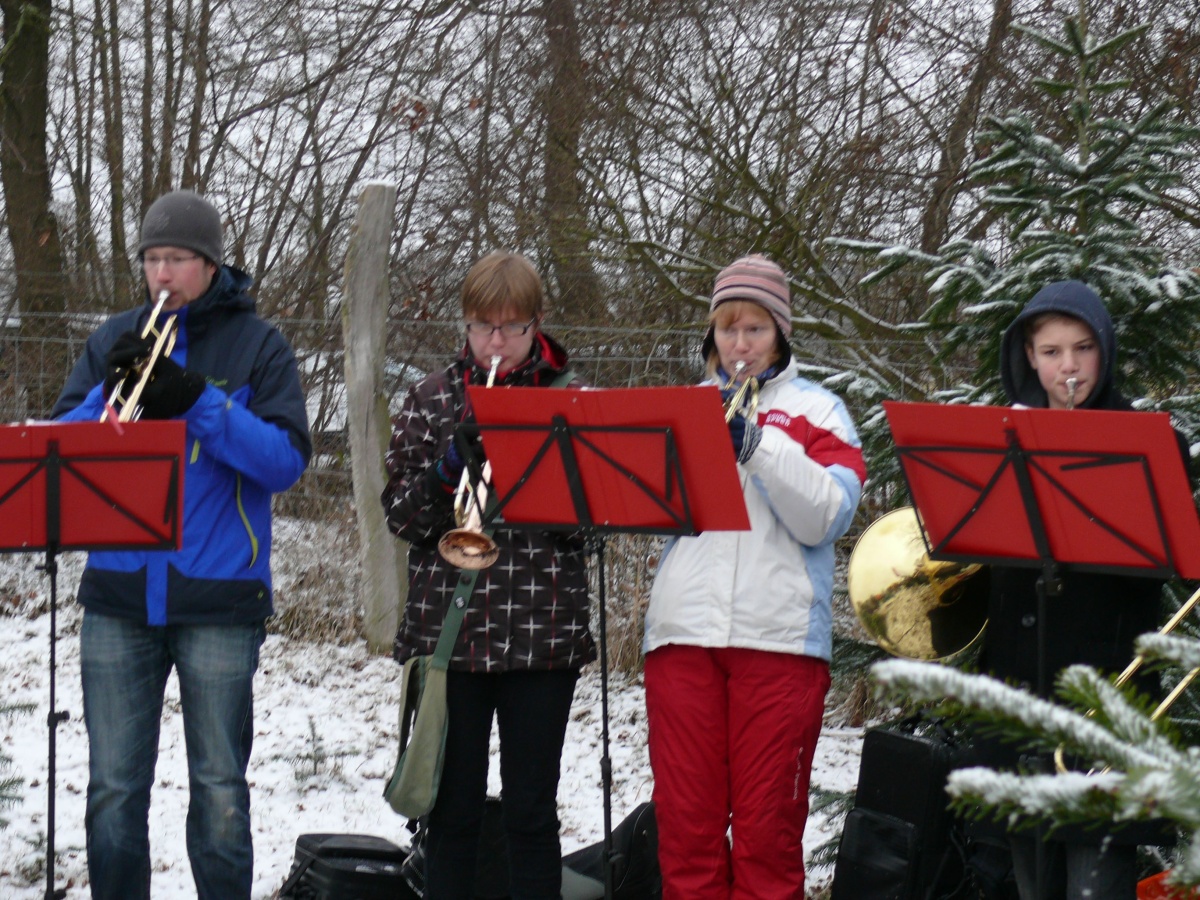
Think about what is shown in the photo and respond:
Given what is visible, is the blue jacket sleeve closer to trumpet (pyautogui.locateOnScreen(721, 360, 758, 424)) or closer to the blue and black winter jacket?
the blue and black winter jacket

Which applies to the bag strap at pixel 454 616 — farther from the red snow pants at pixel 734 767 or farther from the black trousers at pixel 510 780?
the red snow pants at pixel 734 767

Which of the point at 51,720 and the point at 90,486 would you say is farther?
the point at 51,720

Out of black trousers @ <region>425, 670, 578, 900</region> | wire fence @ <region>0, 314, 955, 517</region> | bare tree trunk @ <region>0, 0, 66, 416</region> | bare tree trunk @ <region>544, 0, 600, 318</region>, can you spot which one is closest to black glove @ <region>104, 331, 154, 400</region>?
black trousers @ <region>425, 670, 578, 900</region>

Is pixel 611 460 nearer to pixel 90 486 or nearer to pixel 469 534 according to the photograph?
pixel 469 534

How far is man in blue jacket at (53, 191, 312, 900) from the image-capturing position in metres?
2.97

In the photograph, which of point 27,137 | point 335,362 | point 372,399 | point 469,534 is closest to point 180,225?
point 469,534

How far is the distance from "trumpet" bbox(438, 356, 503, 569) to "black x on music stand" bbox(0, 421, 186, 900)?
0.58 meters

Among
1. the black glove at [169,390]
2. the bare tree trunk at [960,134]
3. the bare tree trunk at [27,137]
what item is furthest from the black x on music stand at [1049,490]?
the bare tree trunk at [27,137]

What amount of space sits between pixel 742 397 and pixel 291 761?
8.92 feet

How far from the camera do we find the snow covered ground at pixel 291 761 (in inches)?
159

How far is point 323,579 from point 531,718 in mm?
4038

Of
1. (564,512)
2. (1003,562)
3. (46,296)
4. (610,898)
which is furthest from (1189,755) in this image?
(46,296)

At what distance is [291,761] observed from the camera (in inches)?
196

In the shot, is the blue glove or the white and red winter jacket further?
the white and red winter jacket
